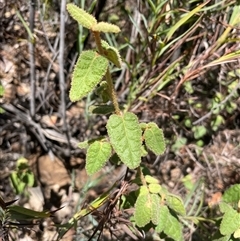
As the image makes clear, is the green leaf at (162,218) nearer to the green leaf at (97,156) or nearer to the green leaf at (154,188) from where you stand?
the green leaf at (154,188)

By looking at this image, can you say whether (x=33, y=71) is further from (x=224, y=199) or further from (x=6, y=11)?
(x=224, y=199)

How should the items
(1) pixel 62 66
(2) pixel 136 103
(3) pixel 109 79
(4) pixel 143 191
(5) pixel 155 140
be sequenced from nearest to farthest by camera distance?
(3) pixel 109 79, (5) pixel 155 140, (4) pixel 143 191, (1) pixel 62 66, (2) pixel 136 103

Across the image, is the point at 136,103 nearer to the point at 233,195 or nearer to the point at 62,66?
the point at 62,66

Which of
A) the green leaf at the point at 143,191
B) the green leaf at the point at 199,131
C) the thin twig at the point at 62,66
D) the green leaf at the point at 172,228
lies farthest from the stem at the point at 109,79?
the green leaf at the point at 199,131

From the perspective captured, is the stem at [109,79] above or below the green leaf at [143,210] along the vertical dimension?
above

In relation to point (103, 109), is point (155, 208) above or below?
below

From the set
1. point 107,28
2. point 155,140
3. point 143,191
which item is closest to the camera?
point 107,28

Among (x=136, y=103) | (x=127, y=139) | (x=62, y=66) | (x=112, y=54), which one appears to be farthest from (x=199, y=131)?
(x=112, y=54)
